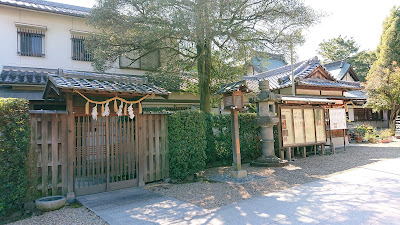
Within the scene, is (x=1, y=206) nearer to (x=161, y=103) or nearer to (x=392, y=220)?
(x=392, y=220)

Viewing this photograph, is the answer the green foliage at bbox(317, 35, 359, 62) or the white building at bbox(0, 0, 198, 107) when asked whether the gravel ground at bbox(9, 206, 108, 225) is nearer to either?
the white building at bbox(0, 0, 198, 107)

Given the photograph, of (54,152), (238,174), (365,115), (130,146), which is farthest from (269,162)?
(365,115)

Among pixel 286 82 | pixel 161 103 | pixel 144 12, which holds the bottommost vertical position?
pixel 161 103

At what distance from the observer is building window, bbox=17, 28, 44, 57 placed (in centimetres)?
1167

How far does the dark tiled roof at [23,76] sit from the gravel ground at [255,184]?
22.5ft

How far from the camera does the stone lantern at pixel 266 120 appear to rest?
1035 cm

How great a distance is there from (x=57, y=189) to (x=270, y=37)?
8.96 meters

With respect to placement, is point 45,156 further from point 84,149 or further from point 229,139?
point 229,139

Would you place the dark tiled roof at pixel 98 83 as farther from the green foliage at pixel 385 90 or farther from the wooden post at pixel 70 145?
the green foliage at pixel 385 90

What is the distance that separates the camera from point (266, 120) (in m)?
10.3

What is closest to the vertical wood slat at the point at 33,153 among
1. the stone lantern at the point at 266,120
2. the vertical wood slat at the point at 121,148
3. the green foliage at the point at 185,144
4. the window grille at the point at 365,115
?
the vertical wood slat at the point at 121,148

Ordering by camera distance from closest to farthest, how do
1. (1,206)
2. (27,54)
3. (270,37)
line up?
1. (1,206)
2. (270,37)
3. (27,54)

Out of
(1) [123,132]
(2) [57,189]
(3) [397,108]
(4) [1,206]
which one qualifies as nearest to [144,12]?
(1) [123,132]

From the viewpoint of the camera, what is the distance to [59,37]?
12.5 metres
